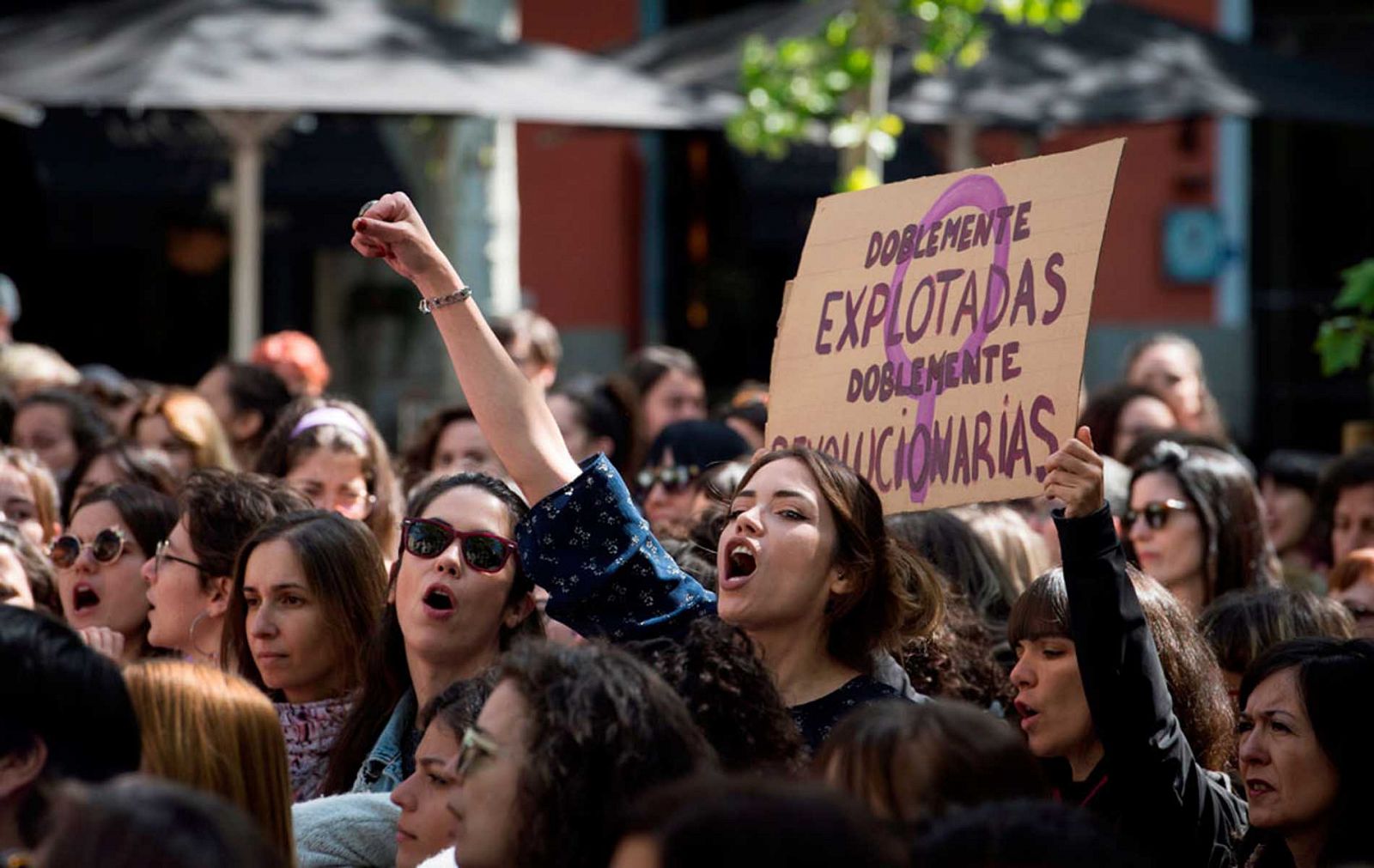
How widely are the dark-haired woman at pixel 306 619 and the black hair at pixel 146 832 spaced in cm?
237

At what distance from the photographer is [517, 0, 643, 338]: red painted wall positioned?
50.4ft

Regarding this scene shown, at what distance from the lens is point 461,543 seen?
4594 millimetres

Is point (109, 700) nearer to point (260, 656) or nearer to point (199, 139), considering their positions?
point (260, 656)

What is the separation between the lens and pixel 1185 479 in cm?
601

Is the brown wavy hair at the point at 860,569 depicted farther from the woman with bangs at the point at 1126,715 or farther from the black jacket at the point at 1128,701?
the black jacket at the point at 1128,701

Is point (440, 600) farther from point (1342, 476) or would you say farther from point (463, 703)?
point (1342, 476)

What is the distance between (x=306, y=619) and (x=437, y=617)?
510 millimetres

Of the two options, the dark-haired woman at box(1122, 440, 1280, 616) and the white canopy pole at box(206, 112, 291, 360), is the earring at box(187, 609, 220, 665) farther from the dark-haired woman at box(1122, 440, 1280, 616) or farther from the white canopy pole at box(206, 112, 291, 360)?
the white canopy pole at box(206, 112, 291, 360)

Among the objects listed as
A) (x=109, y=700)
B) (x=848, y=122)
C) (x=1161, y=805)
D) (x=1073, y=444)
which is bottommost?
(x=1161, y=805)

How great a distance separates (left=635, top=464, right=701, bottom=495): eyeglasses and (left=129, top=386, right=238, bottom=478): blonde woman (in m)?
1.49

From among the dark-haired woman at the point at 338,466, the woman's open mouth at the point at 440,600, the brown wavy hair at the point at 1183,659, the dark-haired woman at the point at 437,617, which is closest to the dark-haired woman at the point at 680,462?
the dark-haired woman at the point at 338,466

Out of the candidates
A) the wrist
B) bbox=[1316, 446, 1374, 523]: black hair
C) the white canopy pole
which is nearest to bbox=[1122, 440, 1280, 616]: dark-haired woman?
bbox=[1316, 446, 1374, 523]: black hair

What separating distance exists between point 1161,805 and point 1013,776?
0.96m

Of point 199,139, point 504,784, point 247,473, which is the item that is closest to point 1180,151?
point 199,139
